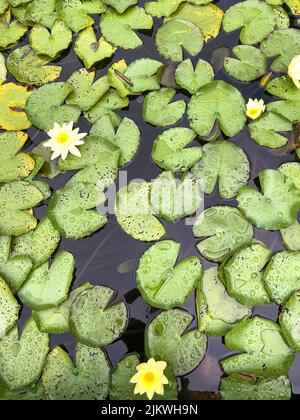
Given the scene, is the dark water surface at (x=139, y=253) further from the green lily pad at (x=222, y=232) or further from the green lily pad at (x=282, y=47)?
the green lily pad at (x=282, y=47)

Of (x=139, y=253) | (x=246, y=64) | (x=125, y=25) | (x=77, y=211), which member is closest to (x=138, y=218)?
(x=139, y=253)

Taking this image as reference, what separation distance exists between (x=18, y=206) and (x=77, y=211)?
29cm

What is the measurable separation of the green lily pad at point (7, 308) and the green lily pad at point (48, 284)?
0.04 meters

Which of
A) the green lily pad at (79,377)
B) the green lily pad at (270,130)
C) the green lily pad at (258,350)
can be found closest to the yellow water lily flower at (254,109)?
the green lily pad at (270,130)

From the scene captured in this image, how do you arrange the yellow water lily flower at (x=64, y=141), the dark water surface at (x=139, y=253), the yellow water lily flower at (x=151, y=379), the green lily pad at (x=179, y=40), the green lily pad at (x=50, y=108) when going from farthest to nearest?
the green lily pad at (x=179, y=40)
the green lily pad at (x=50, y=108)
the yellow water lily flower at (x=64, y=141)
the dark water surface at (x=139, y=253)
the yellow water lily flower at (x=151, y=379)

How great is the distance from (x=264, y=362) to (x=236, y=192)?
29.8 inches

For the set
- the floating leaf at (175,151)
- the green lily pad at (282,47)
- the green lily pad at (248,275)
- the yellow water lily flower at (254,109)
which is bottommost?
the green lily pad at (248,275)

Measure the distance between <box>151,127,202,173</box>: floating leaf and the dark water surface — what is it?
0.05 metres

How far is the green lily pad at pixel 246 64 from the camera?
7.68ft

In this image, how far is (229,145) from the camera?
2.16 meters

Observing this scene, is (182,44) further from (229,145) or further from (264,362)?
(264,362)

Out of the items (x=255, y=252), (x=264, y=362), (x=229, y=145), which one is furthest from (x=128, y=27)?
(x=264, y=362)

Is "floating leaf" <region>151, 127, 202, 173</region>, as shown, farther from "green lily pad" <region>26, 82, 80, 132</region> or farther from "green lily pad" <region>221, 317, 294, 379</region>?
"green lily pad" <region>221, 317, 294, 379</region>

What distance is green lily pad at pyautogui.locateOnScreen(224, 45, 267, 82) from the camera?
7.68 ft
